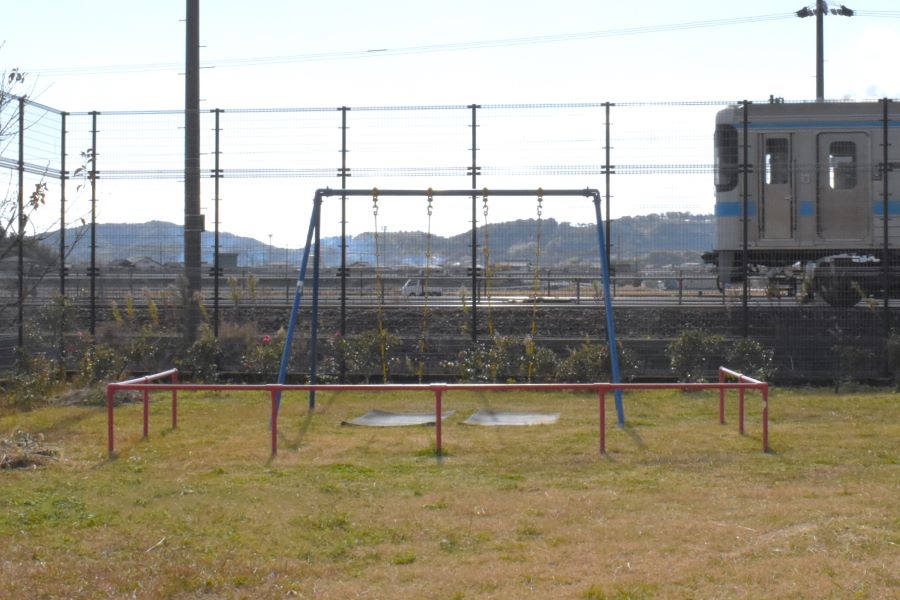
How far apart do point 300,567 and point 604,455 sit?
4228 mm

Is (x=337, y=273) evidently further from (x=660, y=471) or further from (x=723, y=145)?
(x=660, y=471)

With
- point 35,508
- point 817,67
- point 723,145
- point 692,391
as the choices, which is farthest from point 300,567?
point 817,67

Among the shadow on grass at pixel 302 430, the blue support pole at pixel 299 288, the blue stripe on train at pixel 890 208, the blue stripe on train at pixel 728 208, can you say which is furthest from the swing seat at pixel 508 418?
the blue stripe on train at pixel 890 208

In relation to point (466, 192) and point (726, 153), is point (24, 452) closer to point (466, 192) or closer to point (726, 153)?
point (466, 192)

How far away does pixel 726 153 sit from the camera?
18.5m

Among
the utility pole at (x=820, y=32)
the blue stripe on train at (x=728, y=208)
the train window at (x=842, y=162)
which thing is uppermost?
the utility pole at (x=820, y=32)

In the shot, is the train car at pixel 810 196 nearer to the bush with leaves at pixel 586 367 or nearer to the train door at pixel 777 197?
the train door at pixel 777 197

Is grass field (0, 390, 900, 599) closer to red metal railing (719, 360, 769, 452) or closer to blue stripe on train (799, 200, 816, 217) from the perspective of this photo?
red metal railing (719, 360, 769, 452)

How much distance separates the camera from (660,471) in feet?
29.5

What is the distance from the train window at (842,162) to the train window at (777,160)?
73cm

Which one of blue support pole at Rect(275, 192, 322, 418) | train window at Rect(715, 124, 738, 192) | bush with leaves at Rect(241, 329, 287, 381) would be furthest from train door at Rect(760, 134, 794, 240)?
blue support pole at Rect(275, 192, 322, 418)

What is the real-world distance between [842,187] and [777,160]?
3.89 feet

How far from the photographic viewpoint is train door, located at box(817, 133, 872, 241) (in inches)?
736

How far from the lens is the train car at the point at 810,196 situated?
1761 cm
